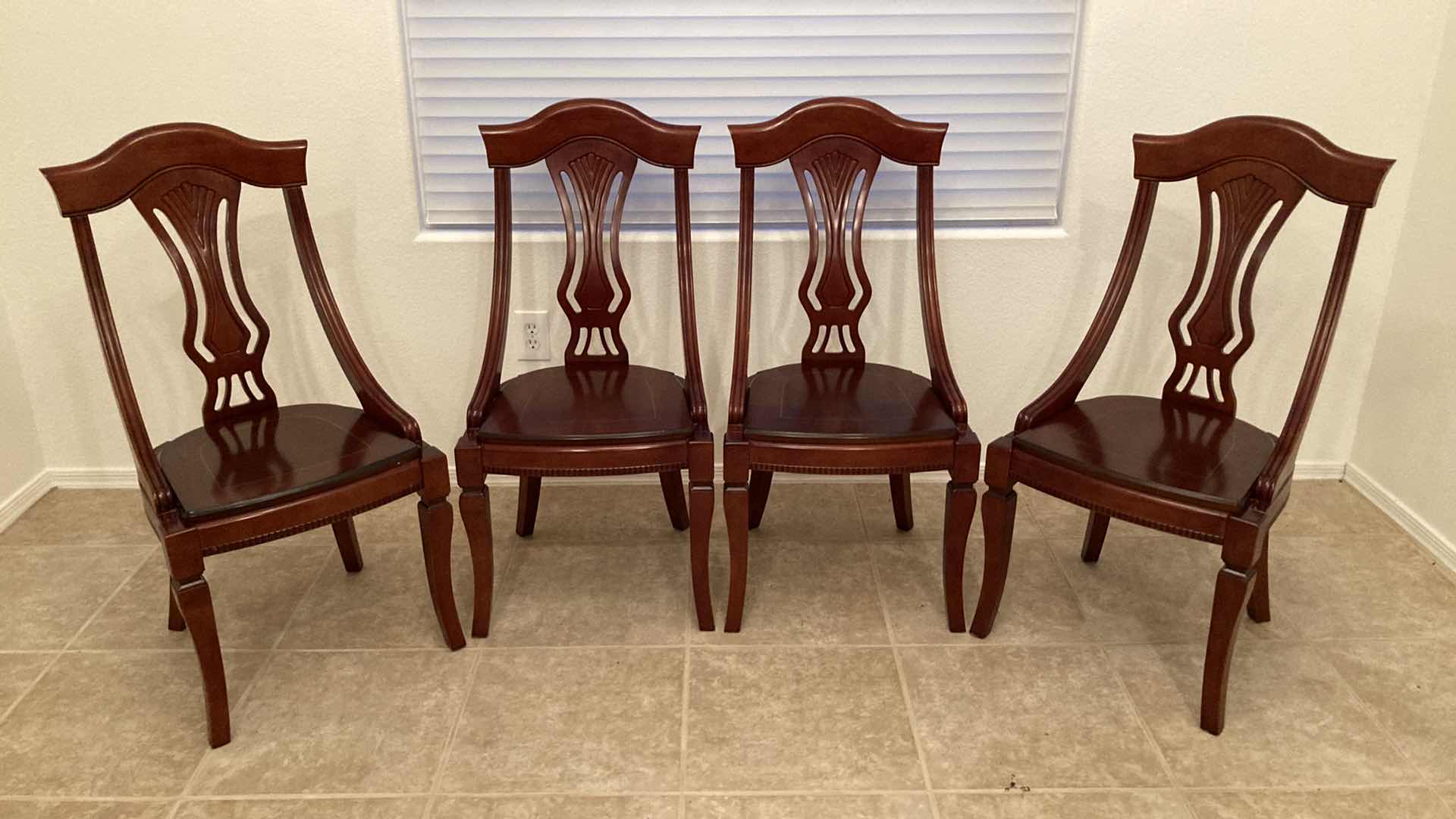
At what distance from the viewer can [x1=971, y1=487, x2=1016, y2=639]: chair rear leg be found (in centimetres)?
221

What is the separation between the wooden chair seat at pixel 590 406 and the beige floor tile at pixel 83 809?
0.88 meters

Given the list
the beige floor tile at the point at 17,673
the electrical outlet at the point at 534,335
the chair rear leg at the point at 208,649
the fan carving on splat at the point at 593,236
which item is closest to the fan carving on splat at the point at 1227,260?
the fan carving on splat at the point at 593,236

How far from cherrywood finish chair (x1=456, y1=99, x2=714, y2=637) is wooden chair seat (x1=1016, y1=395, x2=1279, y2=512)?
74 centimetres

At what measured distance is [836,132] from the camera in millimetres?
2346

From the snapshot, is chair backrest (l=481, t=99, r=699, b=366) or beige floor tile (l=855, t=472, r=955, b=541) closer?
chair backrest (l=481, t=99, r=699, b=366)

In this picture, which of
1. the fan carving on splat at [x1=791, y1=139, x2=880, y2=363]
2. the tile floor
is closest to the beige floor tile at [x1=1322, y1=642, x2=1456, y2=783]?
the tile floor

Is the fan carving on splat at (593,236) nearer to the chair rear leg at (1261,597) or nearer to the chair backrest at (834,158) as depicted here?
the chair backrest at (834,158)

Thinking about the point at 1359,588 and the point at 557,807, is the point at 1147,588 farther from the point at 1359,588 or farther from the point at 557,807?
the point at 557,807

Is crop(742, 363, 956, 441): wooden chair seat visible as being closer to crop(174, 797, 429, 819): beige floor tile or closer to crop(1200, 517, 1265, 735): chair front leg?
crop(1200, 517, 1265, 735): chair front leg

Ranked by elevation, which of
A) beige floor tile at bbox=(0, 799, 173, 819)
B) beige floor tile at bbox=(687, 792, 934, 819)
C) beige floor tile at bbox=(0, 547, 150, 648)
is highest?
beige floor tile at bbox=(0, 547, 150, 648)

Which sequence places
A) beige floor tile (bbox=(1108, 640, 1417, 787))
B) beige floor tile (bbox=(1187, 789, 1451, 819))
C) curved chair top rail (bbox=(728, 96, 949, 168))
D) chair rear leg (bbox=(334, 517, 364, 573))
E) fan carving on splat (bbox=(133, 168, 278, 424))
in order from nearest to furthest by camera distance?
beige floor tile (bbox=(1187, 789, 1451, 819))
beige floor tile (bbox=(1108, 640, 1417, 787))
fan carving on splat (bbox=(133, 168, 278, 424))
curved chair top rail (bbox=(728, 96, 949, 168))
chair rear leg (bbox=(334, 517, 364, 573))

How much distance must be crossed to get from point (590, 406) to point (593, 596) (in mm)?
481

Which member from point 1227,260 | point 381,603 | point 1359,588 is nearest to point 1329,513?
point 1359,588

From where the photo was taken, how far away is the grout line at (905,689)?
6.18 feet
